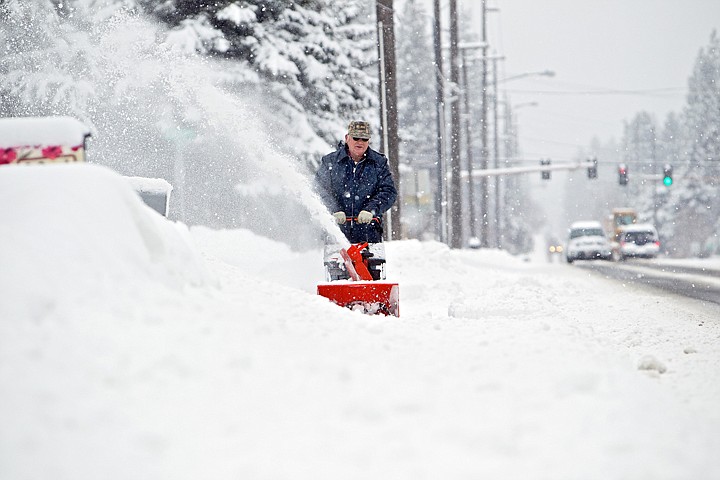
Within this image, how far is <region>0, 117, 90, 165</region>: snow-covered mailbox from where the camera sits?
15.3 ft

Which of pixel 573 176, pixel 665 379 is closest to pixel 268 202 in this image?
pixel 665 379

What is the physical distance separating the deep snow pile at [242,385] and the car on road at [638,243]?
33.9 metres

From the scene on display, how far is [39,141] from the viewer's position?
15.4 ft

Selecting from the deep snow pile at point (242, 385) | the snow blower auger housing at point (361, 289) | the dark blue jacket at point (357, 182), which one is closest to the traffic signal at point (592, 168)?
the dark blue jacket at point (357, 182)

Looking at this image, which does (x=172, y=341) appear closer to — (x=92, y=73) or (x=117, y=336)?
(x=117, y=336)

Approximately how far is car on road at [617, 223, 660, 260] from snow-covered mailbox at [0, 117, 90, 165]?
3461 cm

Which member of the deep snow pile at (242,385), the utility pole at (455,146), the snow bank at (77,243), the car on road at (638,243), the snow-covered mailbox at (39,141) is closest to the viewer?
the deep snow pile at (242,385)

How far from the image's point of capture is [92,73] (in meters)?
20.3

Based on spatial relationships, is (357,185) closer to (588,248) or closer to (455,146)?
(455,146)

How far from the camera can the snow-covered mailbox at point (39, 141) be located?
15.3ft

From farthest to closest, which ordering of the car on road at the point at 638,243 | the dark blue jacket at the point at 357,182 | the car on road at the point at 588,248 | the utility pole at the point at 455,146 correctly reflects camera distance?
the car on road at the point at 638,243, the car on road at the point at 588,248, the utility pole at the point at 455,146, the dark blue jacket at the point at 357,182

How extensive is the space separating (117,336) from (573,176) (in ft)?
602

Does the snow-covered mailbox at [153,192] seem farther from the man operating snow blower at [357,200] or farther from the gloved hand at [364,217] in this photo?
the gloved hand at [364,217]

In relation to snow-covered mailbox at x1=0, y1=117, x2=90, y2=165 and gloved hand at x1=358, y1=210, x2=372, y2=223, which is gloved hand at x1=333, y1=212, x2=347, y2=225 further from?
snow-covered mailbox at x1=0, y1=117, x2=90, y2=165
